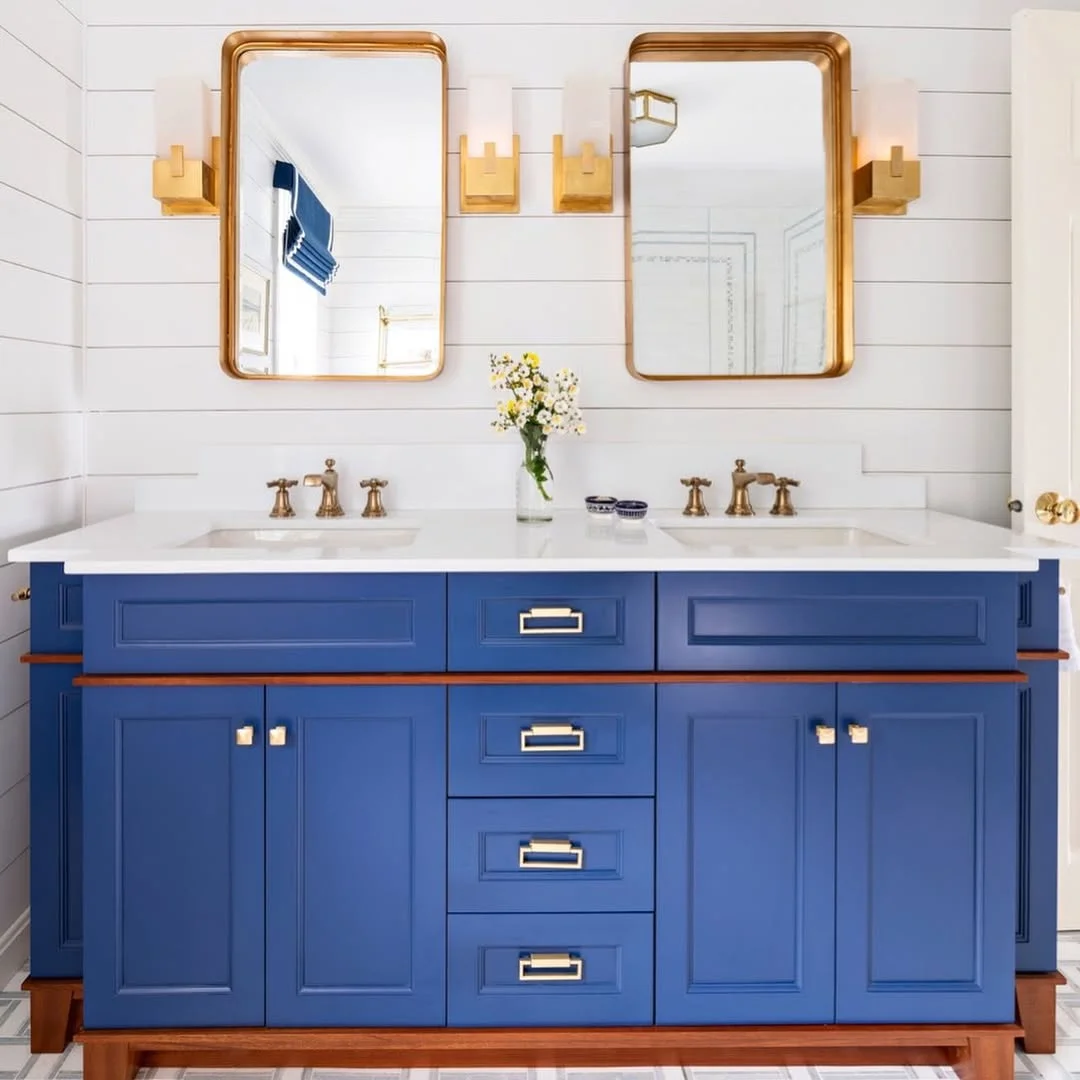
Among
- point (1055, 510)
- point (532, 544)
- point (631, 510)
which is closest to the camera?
point (532, 544)

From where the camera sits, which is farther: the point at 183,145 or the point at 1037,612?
the point at 183,145

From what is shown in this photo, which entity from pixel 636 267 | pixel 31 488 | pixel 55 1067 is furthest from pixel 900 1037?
pixel 31 488

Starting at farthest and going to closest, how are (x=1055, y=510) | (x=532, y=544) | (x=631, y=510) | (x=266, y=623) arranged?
(x=1055, y=510)
(x=631, y=510)
(x=532, y=544)
(x=266, y=623)

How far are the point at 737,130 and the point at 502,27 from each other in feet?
1.91

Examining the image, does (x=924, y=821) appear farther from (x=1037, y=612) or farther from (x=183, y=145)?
(x=183, y=145)

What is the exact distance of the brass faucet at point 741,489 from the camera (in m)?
2.26

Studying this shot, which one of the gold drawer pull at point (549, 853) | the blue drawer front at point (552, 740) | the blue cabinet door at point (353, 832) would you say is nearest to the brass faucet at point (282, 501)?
the blue cabinet door at point (353, 832)

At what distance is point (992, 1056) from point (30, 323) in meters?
2.27

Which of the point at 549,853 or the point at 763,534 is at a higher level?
the point at 763,534

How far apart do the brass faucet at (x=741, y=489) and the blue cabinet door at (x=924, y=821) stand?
68 cm

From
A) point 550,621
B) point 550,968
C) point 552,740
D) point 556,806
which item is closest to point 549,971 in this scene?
point 550,968

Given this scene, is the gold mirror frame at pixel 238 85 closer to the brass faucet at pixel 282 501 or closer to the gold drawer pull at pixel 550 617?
the brass faucet at pixel 282 501

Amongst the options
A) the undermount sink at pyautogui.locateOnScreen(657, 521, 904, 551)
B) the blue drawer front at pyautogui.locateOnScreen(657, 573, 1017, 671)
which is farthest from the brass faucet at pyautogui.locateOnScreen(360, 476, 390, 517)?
the blue drawer front at pyautogui.locateOnScreen(657, 573, 1017, 671)

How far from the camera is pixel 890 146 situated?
7.38 ft
